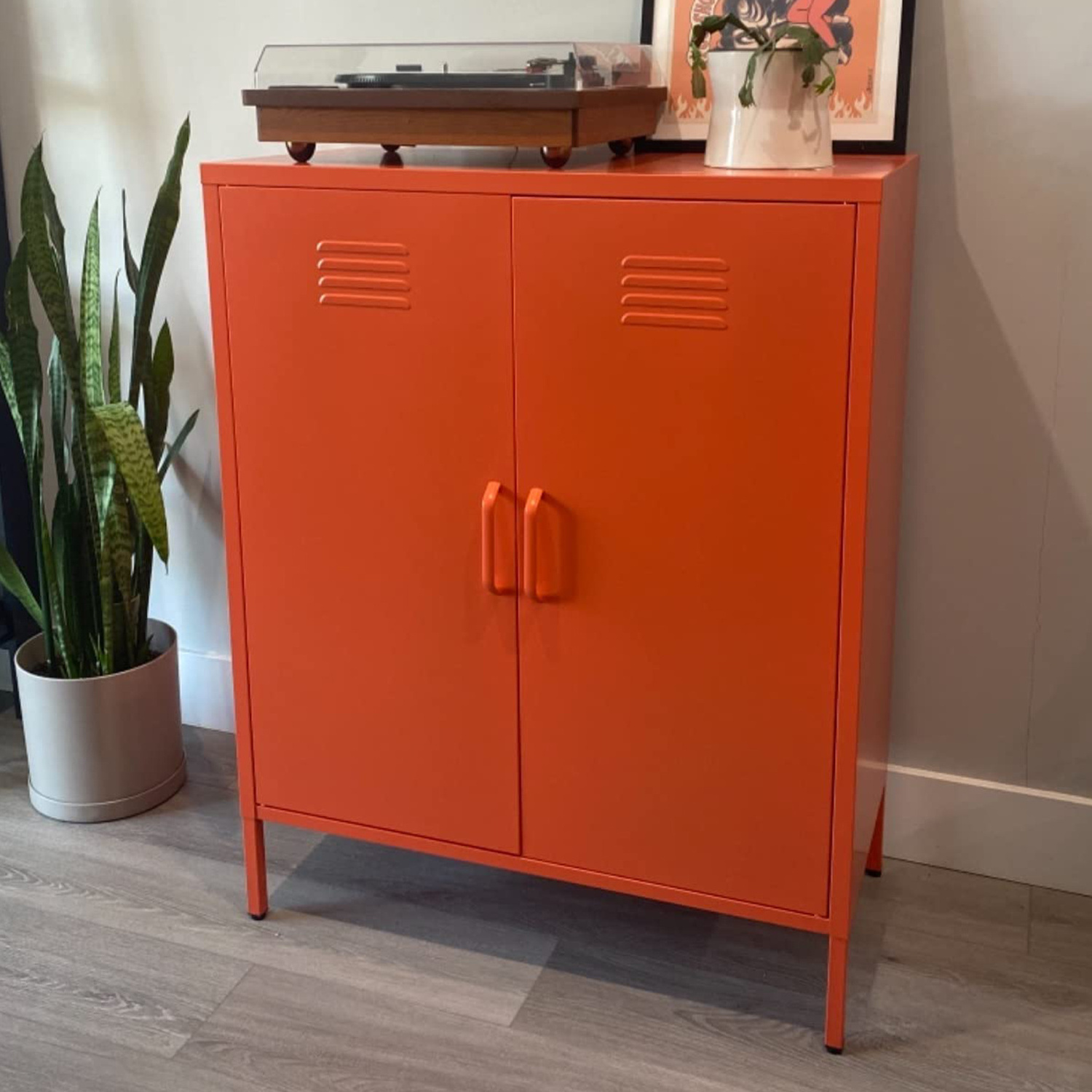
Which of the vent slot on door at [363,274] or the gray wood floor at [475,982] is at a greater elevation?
the vent slot on door at [363,274]

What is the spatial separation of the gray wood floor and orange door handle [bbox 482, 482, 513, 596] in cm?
61

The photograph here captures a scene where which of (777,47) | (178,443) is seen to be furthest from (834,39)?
(178,443)

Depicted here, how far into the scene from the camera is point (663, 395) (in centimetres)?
168

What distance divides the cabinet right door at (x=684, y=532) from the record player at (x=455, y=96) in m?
0.13

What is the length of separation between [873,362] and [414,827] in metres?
0.95

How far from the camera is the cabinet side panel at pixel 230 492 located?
1.86 meters

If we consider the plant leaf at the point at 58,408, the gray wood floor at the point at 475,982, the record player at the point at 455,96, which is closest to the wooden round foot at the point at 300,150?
the record player at the point at 455,96

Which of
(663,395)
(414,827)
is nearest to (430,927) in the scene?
(414,827)

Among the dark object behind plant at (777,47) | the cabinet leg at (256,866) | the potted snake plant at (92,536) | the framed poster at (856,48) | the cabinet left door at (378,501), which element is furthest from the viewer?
the potted snake plant at (92,536)

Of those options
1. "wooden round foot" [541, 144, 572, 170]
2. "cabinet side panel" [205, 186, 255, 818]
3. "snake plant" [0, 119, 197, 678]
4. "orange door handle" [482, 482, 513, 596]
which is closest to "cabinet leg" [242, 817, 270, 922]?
"cabinet side panel" [205, 186, 255, 818]

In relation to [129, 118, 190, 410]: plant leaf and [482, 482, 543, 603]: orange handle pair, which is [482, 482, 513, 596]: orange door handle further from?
[129, 118, 190, 410]: plant leaf

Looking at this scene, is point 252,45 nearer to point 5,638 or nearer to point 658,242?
point 658,242

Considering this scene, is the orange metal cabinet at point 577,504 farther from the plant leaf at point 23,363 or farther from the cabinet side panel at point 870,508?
the plant leaf at point 23,363

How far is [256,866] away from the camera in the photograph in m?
2.12
